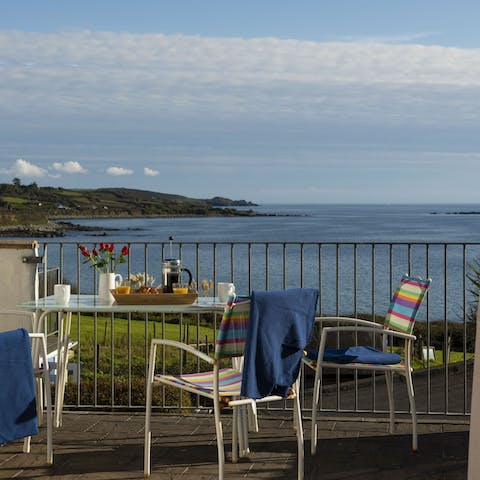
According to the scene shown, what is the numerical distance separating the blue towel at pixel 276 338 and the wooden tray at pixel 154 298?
3.27 feet

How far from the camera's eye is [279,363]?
4391 mm

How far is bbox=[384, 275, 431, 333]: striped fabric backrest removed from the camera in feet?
16.5

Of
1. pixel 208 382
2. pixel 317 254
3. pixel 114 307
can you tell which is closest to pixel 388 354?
pixel 208 382

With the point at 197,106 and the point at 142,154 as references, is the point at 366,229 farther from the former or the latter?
the point at 197,106

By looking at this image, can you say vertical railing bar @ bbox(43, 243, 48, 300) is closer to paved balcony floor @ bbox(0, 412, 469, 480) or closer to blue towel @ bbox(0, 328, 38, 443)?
paved balcony floor @ bbox(0, 412, 469, 480)

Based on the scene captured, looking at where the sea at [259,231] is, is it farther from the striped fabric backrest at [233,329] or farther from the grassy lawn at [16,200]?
the striped fabric backrest at [233,329]

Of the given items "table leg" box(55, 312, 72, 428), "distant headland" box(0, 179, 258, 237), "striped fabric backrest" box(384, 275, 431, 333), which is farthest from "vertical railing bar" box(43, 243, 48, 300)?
"distant headland" box(0, 179, 258, 237)

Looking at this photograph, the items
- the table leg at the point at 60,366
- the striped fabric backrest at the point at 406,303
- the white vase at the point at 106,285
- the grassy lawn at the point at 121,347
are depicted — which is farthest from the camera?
the grassy lawn at the point at 121,347

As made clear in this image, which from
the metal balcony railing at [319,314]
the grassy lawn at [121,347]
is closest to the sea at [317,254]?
the metal balcony railing at [319,314]

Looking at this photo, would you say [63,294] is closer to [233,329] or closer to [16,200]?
[233,329]

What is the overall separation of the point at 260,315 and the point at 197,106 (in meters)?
35.7

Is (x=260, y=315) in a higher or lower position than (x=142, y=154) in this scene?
lower

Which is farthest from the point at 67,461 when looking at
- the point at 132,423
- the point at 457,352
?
the point at 457,352

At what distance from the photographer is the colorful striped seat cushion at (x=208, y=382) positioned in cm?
430
